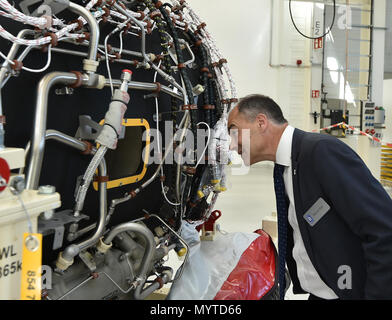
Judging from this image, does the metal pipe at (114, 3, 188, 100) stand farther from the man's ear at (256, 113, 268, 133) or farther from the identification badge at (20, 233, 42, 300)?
the identification badge at (20, 233, 42, 300)

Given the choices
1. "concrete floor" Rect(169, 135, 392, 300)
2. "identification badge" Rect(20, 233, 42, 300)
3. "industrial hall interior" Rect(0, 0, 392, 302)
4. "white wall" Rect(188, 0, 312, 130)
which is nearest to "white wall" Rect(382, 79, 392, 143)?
"white wall" Rect(188, 0, 312, 130)

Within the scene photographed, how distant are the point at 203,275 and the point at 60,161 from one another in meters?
0.82

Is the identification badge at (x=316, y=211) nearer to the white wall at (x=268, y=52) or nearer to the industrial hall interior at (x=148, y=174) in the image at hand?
the industrial hall interior at (x=148, y=174)

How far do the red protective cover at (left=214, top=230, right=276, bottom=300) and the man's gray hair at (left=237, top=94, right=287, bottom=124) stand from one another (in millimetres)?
637

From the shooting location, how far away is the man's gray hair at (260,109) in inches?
59.8

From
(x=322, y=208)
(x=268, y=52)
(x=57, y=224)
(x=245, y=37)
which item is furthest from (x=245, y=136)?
(x=268, y=52)

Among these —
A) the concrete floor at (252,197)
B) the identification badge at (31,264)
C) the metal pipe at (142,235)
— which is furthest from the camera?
the concrete floor at (252,197)

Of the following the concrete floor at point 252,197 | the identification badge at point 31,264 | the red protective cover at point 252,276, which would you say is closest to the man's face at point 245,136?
the red protective cover at point 252,276

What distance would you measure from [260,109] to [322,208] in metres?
0.46

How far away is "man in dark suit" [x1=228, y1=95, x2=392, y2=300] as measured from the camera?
3.83 feet

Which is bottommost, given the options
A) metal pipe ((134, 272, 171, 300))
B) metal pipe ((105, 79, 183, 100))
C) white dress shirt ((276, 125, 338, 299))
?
metal pipe ((134, 272, 171, 300))

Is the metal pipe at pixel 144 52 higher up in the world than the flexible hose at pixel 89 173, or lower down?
higher up

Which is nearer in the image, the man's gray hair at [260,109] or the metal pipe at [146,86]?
the metal pipe at [146,86]
